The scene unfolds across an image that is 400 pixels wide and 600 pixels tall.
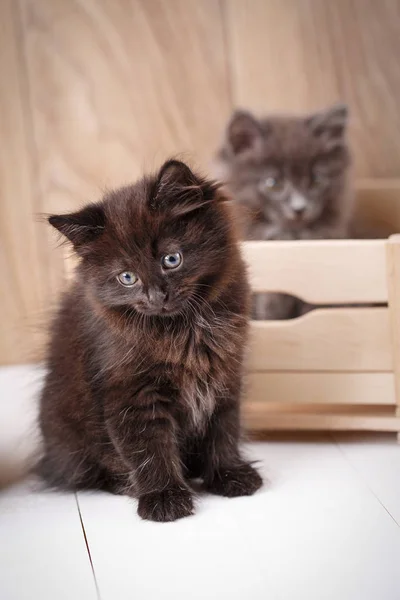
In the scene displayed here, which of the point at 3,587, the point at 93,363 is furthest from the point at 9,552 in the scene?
the point at 93,363

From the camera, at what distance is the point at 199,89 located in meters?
2.73

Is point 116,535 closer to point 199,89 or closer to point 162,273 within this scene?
point 162,273

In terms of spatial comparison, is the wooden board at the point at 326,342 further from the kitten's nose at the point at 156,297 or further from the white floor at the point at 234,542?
the kitten's nose at the point at 156,297

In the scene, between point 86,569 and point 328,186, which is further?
point 328,186

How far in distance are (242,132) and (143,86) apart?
0.68 metres

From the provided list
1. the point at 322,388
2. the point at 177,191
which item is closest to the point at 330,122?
the point at 322,388

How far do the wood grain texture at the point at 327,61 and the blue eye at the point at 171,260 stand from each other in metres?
1.52

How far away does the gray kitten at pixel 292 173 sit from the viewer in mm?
2119

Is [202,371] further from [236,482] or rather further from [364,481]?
[364,481]

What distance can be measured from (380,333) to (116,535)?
80cm

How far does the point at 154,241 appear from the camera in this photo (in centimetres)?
136

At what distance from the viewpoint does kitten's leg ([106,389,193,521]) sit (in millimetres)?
1438

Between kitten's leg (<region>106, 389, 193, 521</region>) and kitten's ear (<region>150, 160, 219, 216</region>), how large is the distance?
36cm

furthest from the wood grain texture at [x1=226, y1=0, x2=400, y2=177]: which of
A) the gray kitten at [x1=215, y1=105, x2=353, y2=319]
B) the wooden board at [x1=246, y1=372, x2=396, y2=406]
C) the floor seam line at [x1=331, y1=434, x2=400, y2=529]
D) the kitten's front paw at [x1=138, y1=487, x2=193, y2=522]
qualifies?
the kitten's front paw at [x1=138, y1=487, x2=193, y2=522]
